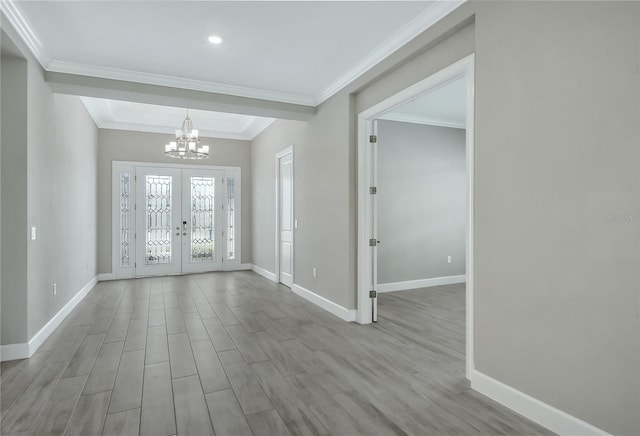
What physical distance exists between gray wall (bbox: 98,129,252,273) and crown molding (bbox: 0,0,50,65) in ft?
11.9

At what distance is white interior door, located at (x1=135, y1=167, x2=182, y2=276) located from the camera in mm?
7309

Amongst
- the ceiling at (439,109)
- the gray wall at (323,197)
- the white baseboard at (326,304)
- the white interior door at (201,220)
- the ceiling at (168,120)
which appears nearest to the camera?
the white baseboard at (326,304)

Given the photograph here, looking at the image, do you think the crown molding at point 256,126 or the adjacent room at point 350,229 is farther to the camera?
the crown molding at point 256,126

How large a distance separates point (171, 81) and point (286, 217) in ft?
9.59

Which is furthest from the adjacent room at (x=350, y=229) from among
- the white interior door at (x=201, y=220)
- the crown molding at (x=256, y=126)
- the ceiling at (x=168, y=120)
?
the white interior door at (x=201, y=220)

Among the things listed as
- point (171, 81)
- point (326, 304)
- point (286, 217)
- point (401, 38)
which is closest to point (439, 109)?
point (401, 38)

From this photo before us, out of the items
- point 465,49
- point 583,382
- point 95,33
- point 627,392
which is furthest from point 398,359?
point 95,33

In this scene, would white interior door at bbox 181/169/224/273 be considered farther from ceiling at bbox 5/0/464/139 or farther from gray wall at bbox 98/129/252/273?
ceiling at bbox 5/0/464/139

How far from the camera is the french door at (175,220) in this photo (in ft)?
23.7

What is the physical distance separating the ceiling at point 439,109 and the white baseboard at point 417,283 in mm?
2766

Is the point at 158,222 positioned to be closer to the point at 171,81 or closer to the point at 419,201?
the point at 171,81

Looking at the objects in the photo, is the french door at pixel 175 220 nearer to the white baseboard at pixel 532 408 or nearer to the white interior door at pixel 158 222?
the white interior door at pixel 158 222

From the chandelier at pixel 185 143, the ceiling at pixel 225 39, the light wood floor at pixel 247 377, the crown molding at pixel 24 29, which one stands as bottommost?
the light wood floor at pixel 247 377

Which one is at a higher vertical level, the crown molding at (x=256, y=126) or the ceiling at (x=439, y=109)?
the crown molding at (x=256, y=126)
